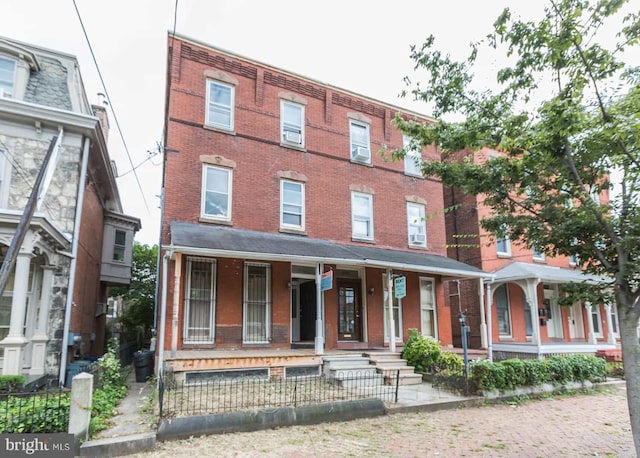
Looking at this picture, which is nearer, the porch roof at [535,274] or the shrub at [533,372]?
the shrub at [533,372]

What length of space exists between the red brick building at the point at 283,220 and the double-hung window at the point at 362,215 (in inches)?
1.8

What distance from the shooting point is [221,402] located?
8094mm

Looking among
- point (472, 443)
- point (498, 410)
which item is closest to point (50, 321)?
point (472, 443)

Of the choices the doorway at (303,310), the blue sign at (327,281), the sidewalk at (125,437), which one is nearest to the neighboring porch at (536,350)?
the doorway at (303,310)

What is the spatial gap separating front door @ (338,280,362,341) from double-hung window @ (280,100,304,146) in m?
5.09

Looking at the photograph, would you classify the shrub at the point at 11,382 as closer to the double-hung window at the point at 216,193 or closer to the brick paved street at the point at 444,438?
the brick paved street at the point at 444,438

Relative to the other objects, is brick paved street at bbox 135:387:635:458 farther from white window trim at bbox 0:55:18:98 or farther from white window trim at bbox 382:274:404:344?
white window trim at bbox 0:55:18:98

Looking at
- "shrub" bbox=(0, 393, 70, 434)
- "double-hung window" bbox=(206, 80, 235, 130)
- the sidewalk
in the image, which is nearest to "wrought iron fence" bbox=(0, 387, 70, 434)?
"shrub" bbox=(0, 393, 70, 434)

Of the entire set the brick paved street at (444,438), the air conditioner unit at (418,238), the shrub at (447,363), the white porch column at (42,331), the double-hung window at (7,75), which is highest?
the double-hung window at (7,75)

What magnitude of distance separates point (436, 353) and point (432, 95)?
7282mm

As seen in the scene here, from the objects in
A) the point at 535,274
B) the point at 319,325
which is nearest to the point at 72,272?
the point at 319,325

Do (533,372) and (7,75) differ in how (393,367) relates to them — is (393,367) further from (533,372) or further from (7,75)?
(7,75)

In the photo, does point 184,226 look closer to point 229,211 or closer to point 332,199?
point 229,211

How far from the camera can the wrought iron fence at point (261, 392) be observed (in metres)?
7.53
